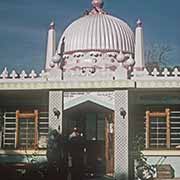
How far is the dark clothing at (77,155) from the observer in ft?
52.9

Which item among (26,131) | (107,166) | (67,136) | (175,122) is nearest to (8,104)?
(26,131)

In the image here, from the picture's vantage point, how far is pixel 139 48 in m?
21.0

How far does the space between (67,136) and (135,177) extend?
249 centimetres

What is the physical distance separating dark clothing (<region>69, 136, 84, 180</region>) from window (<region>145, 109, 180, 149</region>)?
2121 millimetres

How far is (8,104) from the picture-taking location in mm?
18797

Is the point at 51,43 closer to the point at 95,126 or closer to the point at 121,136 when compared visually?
the point at 95,126

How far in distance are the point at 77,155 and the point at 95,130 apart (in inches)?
72.7

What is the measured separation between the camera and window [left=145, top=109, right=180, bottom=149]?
57.7 ft

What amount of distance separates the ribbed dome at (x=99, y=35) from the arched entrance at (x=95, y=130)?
2.80 m

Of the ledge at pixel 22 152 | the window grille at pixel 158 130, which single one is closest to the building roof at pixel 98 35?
the window grille at pixel 158 130

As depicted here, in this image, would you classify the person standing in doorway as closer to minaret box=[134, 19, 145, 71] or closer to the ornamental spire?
minaret box=[134, 19, 145, 71]

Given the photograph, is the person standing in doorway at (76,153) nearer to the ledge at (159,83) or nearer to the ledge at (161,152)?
the ledge at (161,152)

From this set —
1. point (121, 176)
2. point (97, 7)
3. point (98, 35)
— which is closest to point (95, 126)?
point (121, 176)

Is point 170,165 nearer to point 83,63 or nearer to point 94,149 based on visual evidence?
point 94,149
